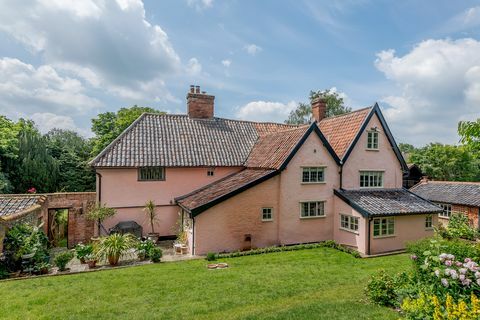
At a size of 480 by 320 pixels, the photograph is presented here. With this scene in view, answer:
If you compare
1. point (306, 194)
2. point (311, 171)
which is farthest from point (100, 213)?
point (311, 171)

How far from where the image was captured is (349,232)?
1773 centimetres

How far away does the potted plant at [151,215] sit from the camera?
1881 cm

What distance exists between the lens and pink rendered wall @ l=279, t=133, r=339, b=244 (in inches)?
703

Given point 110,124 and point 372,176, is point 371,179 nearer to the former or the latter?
point 372,176

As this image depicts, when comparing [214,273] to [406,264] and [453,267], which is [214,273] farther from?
[406,264]

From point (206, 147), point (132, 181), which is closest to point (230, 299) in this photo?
point (132, 181)

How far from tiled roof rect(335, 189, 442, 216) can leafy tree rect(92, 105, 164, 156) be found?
27.1 m

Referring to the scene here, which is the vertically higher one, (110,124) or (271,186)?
(110,124)

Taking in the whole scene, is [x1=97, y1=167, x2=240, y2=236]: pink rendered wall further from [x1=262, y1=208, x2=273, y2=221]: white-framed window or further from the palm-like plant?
[x1=262, y1=208, x2=273, y2=221]: white-framed window

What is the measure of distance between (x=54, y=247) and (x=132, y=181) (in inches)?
292

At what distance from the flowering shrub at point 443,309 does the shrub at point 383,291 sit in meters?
2.12

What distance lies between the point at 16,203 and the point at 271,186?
14526 millimetres

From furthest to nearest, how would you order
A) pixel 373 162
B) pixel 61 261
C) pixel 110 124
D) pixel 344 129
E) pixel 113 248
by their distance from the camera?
1. pixel 110 124
2. pixel 344 129
3. pixel 373 162
4. pixel 113 248
5. pixel 61 261

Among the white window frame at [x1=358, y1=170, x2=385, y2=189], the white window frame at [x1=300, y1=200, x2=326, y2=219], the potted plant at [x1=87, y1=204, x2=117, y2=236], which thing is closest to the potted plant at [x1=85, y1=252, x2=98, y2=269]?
the potted plant at [x1=87, y1=204, x2=117, y2=236]
